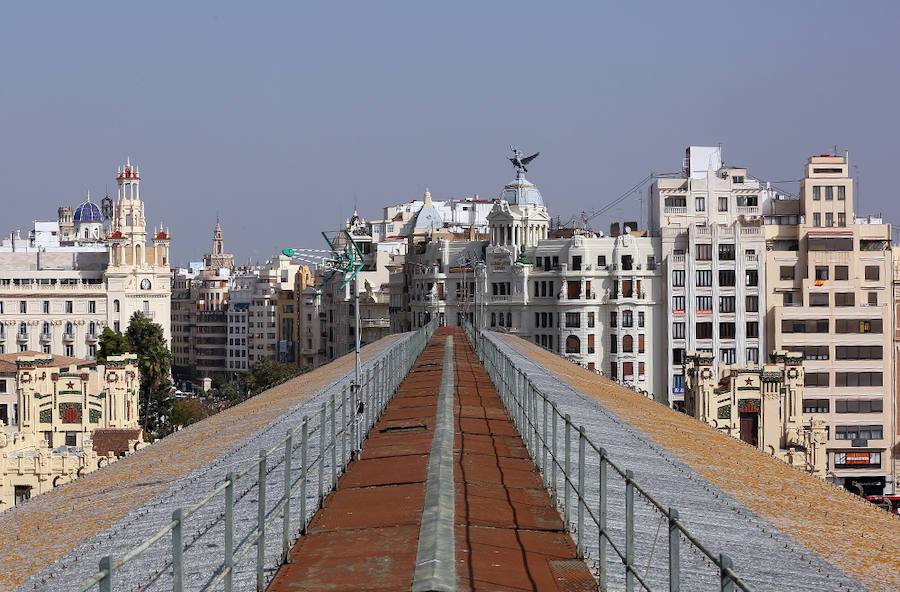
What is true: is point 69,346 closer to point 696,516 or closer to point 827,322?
point 827,322

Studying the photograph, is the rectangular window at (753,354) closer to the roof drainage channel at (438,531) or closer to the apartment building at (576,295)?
the apartment building at (576,295)

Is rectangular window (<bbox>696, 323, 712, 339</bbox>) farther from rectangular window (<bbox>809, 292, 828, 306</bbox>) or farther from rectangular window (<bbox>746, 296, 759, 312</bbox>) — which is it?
rectangular window (<bbox>809, 292, 828, 306</bbox>)

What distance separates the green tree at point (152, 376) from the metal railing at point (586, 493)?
5059cm

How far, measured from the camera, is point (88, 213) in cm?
16825

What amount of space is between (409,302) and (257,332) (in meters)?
63.2

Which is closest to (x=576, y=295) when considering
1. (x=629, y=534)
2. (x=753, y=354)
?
(x=753, y=354)

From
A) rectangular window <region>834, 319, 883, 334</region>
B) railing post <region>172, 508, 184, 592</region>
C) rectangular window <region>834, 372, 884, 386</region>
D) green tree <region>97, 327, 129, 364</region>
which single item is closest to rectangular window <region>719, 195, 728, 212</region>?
rectangular window <region>834, 319, 883, 334</region>

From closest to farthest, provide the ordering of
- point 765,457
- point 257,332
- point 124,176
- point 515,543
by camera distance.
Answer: point 515,543
point 765,457
point 124,176
point 257,332

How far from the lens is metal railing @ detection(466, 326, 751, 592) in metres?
6.83

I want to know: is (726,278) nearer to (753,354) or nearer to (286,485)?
(753,354)

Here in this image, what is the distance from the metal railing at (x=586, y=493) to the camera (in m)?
6.83

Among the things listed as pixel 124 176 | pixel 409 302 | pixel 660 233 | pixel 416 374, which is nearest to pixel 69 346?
pixel 124 176

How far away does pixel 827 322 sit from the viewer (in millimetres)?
80438

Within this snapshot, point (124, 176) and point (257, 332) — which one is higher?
point (124, 176)
